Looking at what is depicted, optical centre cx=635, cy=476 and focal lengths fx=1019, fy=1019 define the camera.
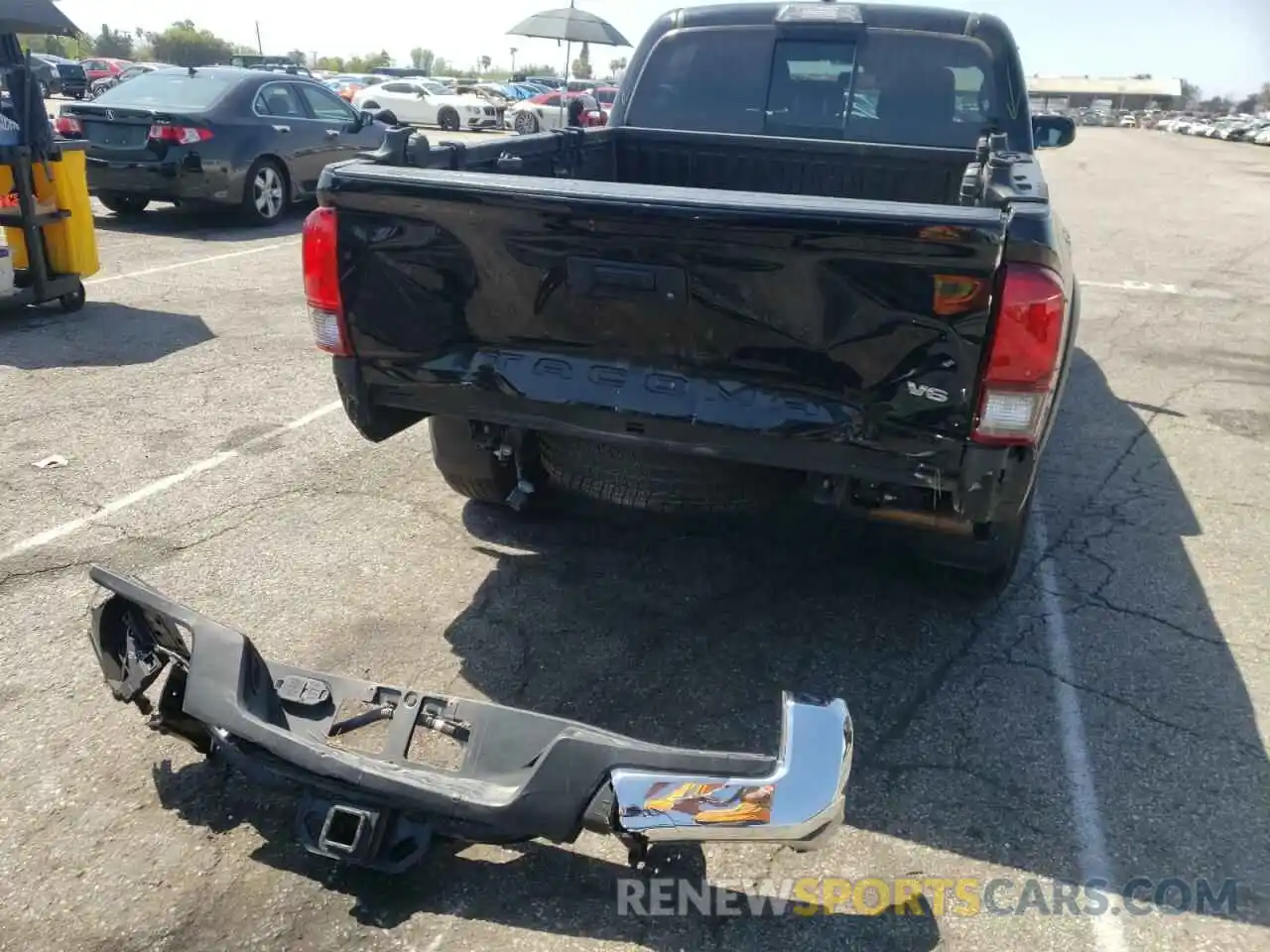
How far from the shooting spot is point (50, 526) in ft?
13.8

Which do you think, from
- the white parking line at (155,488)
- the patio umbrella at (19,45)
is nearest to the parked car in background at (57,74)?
the patio umbrella at (19,45)

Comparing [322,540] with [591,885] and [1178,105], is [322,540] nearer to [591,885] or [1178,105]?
[591,885]

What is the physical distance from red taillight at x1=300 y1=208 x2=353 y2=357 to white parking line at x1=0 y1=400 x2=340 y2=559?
5.75 feet

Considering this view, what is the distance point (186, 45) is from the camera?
78.2 metres

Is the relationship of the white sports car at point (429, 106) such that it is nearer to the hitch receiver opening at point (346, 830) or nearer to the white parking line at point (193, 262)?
the white parking line at point (193, 262)

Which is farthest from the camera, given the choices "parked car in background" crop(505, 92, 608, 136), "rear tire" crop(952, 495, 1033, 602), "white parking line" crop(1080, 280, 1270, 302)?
"parked car in background" crop(505, 92, 608, 136)

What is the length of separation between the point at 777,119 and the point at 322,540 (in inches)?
127

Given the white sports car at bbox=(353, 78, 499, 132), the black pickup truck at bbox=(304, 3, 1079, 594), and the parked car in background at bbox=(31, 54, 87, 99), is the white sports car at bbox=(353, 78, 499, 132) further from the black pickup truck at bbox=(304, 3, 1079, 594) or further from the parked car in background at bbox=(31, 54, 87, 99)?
the black pickup truck at bbox=(304, 3, 1079, 594)

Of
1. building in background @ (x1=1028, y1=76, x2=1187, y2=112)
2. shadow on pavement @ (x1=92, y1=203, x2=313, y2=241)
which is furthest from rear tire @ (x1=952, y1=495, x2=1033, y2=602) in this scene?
building in background @ (x1=1028, y1=76, x2=1187, y2=112)

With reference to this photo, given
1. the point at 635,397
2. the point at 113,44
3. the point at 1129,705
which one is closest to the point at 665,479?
the point at 635,397

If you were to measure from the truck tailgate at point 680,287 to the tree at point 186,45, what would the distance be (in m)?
79.2

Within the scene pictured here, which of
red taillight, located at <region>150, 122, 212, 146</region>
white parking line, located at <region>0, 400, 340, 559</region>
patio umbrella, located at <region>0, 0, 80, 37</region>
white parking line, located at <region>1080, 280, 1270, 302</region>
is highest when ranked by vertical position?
patio umbrella, located at <region>0, 0, 80, 37</region>

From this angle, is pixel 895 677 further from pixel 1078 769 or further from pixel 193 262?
pixel 193 262

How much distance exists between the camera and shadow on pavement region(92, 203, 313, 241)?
431 inches
